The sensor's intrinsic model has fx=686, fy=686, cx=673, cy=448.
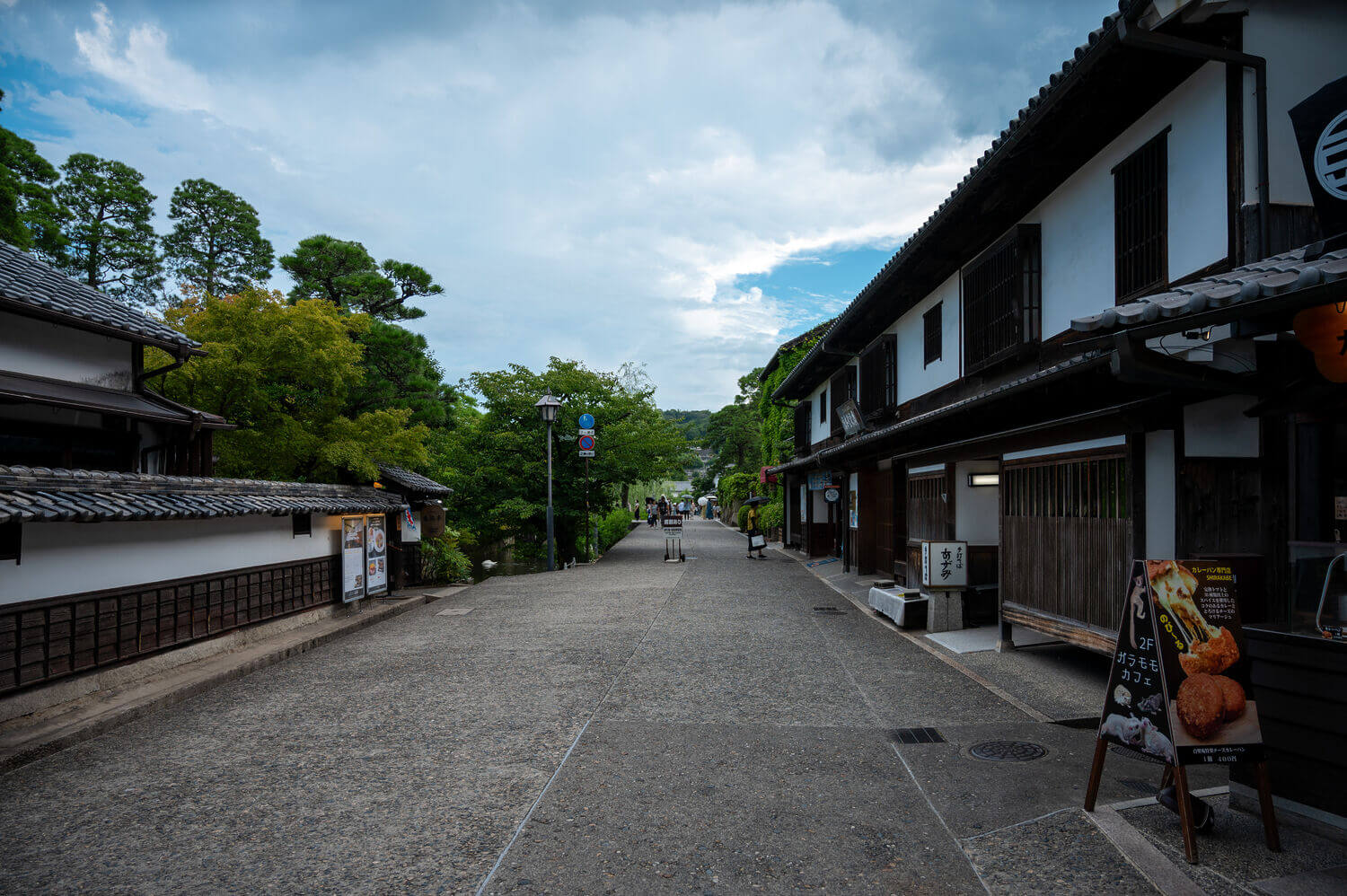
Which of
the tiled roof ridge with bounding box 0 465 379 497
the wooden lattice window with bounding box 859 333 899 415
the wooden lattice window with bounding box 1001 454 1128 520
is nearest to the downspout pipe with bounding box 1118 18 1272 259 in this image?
the wooden lattice window with bounding box 1001 454 1128 520

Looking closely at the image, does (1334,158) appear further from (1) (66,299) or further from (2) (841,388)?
(2) (841,388)

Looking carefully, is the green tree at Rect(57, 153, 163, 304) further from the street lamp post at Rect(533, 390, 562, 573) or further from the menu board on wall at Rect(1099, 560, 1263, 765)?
the menu board on wall at Rect(1099, 560, 1263, 765)

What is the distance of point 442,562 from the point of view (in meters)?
18.4

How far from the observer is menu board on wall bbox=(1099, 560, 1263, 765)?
371 centimetres

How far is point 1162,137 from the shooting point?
669 cm

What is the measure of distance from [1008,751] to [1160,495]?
2765mm

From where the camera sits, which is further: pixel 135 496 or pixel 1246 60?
pixel 135 496

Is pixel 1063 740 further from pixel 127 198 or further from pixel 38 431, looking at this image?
pixel 127 198

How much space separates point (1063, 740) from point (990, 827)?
200 centimetres

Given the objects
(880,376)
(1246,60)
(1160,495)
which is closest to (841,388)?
(880,376)

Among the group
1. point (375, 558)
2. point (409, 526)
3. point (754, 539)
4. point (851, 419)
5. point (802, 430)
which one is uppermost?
point (802, 430)

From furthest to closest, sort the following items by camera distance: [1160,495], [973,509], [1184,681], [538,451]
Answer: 1. [538,451]
2. [973,509]
3. [1160,495]
4. [1184,681]

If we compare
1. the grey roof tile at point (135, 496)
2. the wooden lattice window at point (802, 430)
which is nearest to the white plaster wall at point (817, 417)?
the wooden lattice window at point (802, 430)

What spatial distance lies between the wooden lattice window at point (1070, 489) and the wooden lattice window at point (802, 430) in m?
17.0
